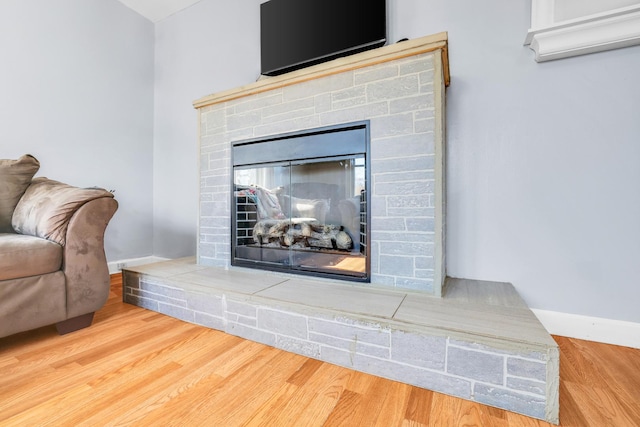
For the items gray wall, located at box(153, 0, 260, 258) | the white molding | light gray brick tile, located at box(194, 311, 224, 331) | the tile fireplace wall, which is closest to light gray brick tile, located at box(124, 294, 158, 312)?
light gray brick tile, located at box(194, 311, 224, 331)

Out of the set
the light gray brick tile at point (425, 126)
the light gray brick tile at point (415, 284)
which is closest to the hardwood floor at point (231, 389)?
the light gray brick tile at point (415, 284)

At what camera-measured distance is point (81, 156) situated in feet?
7.48

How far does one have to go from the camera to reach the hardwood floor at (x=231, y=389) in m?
0.82

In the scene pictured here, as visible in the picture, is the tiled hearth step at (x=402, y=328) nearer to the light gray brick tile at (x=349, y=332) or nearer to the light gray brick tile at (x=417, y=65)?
the light gray brick tile at (x=349, y=332)

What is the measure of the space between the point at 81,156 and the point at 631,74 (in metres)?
3.46

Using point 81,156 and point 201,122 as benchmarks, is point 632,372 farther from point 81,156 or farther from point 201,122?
point 81,156

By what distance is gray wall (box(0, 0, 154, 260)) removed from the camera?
197 centimetres

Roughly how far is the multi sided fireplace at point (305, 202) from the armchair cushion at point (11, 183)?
3.69 ft

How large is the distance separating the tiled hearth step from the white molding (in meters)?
1.14

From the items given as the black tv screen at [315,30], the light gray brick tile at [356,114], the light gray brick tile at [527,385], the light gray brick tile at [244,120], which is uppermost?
the black tv screen at [315,30]

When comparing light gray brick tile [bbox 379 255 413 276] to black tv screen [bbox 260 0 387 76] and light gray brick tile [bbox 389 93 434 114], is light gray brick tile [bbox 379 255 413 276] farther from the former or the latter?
black tv screen [bbox 260 0 387 76]

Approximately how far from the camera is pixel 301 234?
1.63 m

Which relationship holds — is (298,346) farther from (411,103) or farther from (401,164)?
(411,103)

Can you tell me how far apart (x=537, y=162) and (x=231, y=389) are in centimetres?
168
